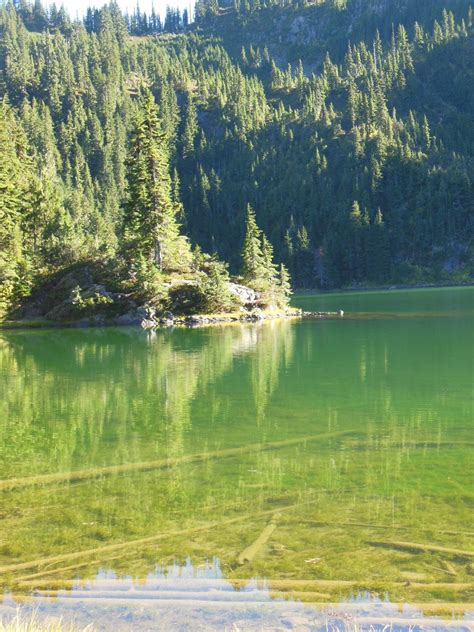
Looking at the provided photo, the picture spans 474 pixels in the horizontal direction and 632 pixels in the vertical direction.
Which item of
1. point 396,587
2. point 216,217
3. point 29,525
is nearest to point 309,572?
point 396,587

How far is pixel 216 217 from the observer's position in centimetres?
17375

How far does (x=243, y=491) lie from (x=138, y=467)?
2937 mm

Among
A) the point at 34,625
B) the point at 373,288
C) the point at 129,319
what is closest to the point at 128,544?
the point at 34,625

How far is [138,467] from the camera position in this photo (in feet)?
44.2

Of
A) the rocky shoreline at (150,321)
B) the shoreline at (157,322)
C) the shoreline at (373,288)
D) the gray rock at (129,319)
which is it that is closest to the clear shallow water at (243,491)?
the shoreline at (157,322)

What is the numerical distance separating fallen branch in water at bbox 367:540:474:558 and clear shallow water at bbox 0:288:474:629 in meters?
0.03

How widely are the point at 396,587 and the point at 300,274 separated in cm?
13740

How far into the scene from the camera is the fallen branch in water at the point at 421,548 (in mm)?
8531

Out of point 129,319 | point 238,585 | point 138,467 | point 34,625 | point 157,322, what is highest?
point 129,319

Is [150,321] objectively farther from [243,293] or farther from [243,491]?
[243,491]

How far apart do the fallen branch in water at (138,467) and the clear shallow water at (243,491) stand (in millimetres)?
48

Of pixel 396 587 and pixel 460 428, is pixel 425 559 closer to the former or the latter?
pixel 396 587

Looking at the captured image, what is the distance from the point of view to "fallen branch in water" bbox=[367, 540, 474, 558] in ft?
28.0

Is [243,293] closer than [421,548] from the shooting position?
No
